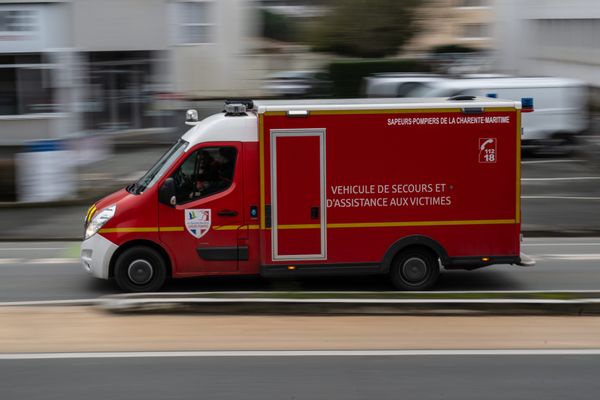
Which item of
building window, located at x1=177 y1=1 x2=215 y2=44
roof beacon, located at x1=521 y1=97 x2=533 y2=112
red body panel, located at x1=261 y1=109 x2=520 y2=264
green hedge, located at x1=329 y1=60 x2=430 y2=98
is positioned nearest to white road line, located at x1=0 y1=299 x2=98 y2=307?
red body panel, located at x1=261 y1=109 x2=520 y2=264

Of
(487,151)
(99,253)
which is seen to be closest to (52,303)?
(99,253)

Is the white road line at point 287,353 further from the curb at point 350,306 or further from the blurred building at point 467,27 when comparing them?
the blurred building at point 467,27

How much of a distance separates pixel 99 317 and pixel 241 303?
1.44 meters

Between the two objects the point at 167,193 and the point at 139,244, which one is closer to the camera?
the point at 167,193

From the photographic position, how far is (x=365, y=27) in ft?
127

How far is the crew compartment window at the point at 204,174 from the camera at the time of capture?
35.7 feet

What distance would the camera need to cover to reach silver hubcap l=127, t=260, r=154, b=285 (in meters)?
11.0

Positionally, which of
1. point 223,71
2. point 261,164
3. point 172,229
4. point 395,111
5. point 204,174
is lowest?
point 172,229

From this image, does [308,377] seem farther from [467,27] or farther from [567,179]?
[467,27]

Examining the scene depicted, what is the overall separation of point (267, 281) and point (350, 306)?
7.82 ft

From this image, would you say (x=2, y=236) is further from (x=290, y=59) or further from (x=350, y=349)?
(x=290, y=59)

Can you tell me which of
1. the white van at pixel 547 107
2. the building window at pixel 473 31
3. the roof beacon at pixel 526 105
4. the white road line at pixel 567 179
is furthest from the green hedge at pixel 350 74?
the roof beacon at pixel 526 105

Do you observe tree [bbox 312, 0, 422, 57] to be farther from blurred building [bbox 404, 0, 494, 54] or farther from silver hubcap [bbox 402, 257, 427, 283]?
silver hubcap [bbox 402, 257, 427, 283]

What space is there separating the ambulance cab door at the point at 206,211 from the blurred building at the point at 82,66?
53.7 feet
